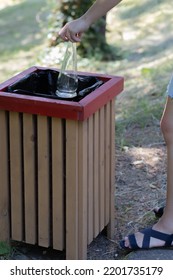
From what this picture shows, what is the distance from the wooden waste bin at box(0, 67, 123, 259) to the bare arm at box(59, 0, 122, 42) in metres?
0.30

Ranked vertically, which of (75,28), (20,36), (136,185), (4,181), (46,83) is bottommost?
(20,36)

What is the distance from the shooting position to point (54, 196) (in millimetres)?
3305

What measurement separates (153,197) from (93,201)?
0.91m

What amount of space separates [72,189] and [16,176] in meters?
0.33

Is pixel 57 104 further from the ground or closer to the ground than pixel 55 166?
further from the ground

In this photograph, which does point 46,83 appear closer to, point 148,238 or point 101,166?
point 101,166

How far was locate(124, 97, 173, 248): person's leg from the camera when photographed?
3396 mm

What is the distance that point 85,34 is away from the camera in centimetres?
871

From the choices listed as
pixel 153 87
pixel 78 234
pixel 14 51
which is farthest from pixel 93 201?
pixel 14 51

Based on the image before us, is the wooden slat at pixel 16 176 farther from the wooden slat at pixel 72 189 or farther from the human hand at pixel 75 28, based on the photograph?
the human hand at pixel 75 28

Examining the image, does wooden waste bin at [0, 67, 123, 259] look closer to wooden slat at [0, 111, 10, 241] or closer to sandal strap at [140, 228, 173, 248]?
wooden slat at [0, 111, 10, 241]

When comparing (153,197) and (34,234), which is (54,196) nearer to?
(34,234)

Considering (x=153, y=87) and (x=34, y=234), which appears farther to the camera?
(x=153, y=87)

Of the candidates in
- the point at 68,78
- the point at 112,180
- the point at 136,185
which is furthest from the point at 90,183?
the point at 136,185
